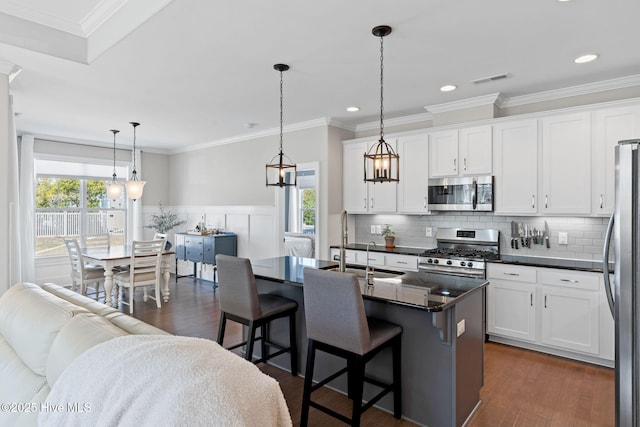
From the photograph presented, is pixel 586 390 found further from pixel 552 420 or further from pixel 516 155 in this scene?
pixel 516 155

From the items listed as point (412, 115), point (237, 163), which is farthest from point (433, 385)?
point (237, 163)

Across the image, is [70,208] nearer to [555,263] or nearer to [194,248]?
[194,248]

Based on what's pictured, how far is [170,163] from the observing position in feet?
26.7

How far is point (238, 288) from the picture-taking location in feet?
9.21

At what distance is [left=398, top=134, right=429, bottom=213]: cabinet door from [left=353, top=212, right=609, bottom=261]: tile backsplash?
32 cm

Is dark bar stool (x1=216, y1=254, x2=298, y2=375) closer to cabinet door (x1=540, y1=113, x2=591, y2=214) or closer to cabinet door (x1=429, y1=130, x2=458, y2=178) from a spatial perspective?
cabinet door (x1=429, y1=130, x2=458, y2=178)

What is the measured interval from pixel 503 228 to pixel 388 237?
1.41m

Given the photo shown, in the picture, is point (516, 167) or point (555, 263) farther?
point (516, 167)

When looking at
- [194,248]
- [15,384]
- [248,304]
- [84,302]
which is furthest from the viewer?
[194,248]

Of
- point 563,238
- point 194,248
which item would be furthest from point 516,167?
point 194,248

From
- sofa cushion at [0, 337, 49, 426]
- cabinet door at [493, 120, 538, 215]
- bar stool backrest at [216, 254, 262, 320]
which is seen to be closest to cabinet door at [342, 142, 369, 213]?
cabinet door at [493, 120, 538, 215]

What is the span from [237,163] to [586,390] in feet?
18.6

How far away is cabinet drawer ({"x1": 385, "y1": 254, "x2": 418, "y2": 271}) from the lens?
4.43 meters

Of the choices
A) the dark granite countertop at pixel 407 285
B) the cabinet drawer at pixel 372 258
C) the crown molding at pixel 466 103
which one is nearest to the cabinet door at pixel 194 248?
the cabinet drawer at pixel 372 258
